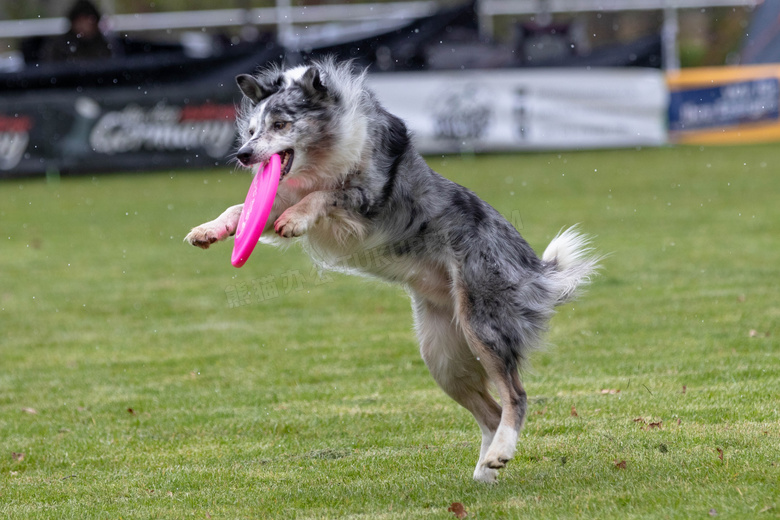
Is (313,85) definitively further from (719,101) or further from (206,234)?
(719,101)

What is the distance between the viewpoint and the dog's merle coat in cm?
434

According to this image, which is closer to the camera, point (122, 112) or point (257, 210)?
point (257, 210)

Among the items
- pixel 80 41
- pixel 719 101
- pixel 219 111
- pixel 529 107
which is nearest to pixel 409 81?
pixel 529 107

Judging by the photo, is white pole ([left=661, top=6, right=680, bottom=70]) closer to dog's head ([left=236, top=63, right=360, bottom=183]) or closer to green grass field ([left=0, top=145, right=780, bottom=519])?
green grass field ([left=0, top=145, right=780, bottom=519])

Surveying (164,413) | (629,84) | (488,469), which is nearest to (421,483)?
(488,469)

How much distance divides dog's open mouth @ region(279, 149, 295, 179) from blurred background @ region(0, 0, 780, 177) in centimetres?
1260

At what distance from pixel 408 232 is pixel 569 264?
33.3 inches

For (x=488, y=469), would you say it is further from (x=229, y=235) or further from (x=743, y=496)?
(x=229, y=235)

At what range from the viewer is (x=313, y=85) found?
4.55m

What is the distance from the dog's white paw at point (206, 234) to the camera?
4.32 m

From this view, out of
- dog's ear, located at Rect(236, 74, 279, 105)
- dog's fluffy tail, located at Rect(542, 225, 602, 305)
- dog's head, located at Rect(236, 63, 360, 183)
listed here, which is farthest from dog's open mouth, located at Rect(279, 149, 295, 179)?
dog's fluffy tail, located at Rect(542, 225, 602, 305)

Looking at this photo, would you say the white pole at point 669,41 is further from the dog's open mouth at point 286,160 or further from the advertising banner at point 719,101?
the dog's open mouth at point 286,160

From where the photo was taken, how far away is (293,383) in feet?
20.5

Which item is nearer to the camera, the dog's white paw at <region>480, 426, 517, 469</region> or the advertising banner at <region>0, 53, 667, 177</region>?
the dog's white paw at <region>480, 426, 517, 469</region>
